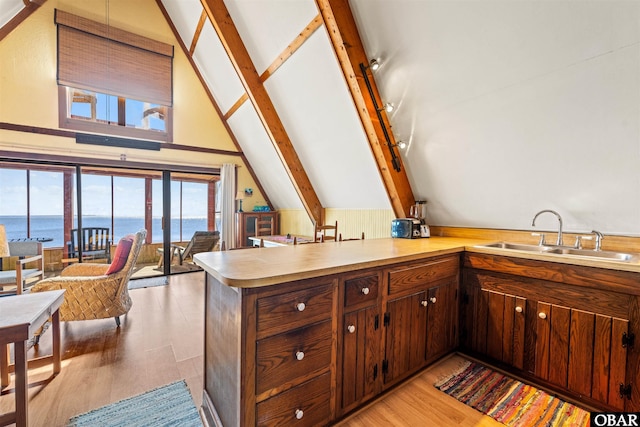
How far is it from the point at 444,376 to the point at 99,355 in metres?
2.73

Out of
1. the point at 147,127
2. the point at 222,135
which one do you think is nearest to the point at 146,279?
the point at 147,127

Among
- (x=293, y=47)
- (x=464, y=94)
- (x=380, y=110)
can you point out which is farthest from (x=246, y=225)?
(x=464, y=94)

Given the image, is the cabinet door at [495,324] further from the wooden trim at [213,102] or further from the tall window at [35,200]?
the tall window at [35,200]

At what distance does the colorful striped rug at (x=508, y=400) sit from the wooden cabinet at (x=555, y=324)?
11 centimetres

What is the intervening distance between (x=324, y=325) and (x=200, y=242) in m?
4.30

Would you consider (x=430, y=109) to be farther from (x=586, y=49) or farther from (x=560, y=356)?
(x=560, y=356)

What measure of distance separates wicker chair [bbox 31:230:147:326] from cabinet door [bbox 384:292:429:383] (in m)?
2.49

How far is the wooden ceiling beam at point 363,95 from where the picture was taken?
→ 2291mm

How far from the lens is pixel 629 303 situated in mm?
1490

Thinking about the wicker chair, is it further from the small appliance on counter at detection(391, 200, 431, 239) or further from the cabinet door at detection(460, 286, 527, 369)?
the cabinet door at detection(460, 286, 527, 369)

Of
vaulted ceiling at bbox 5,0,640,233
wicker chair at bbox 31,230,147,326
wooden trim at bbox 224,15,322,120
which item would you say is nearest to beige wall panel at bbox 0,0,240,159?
vaulted ceiling at bbox 5,0,640,233

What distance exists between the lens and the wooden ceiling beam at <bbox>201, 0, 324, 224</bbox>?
3.31 meters

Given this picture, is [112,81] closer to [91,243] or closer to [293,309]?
[91,243]

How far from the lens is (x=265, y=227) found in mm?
5898
